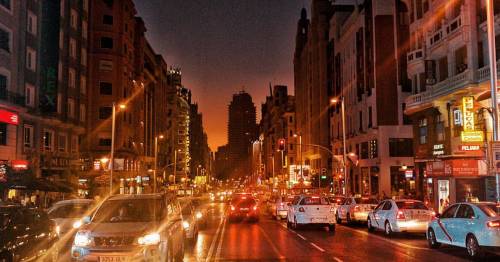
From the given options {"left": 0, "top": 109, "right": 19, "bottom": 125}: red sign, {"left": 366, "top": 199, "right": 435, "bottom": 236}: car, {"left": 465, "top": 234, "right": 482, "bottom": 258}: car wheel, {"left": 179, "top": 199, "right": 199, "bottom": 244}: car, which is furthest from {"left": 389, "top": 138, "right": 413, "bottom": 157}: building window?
{"left": 465, "top": 234, "right": 482, "bottom": 258}: car wheel

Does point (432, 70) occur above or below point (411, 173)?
above

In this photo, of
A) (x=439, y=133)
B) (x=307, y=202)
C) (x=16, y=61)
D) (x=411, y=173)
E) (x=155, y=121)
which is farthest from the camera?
(x=155, y=121)

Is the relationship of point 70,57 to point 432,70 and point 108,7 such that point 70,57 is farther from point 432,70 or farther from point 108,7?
point 432,70

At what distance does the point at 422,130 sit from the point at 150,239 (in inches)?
1274

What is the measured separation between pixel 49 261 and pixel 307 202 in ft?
54.1

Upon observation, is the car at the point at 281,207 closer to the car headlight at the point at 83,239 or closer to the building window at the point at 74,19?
the car headlight at the point at 83,239

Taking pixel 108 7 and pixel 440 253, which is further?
pixel 108 7

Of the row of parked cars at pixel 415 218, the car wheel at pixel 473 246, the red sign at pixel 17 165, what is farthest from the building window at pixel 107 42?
the car wheel at pixel 473 246

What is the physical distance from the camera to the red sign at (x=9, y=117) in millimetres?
36438

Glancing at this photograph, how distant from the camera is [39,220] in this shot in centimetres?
1334

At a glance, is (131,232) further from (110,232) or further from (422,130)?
(422,130)

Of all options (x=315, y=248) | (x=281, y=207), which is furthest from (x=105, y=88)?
(x=315, y=248)

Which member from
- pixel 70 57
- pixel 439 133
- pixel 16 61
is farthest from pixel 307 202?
pixel 70 57

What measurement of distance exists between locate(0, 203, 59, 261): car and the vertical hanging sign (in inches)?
1319
